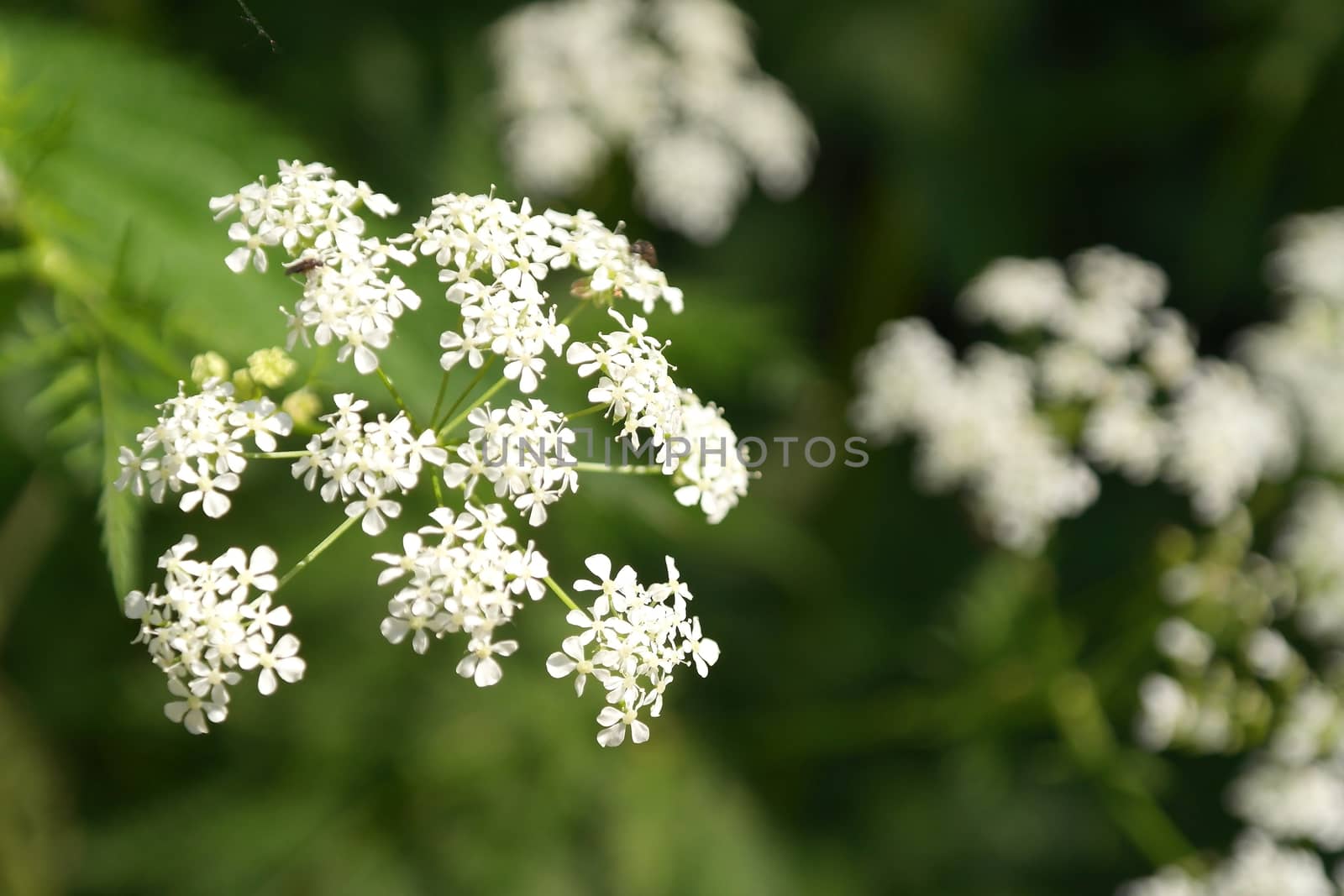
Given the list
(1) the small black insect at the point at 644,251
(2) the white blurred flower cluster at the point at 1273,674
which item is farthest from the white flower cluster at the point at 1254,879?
(1) the small black insect at the point at 644,251

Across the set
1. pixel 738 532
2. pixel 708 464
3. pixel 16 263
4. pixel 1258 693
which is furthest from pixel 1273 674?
pixel 16 263

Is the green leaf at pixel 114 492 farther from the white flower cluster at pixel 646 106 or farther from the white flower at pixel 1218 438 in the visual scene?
the white flower at pixel 1218 438

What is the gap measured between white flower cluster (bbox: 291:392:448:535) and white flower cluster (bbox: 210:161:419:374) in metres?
0.07

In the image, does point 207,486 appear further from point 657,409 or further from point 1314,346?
point 1314,346

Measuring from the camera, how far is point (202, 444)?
4.23ft

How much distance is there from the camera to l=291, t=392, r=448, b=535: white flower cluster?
4.25ft

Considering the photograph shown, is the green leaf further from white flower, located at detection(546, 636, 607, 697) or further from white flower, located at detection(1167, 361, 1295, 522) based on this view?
white flower, located at detection(1167, 361, 1295, 522)

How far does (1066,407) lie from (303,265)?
83.3 inches

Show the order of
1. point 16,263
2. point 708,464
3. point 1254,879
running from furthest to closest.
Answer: point 1254,879 < point 16,263 < point 708,464

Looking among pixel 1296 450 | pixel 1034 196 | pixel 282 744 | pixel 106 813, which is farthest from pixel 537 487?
pixel 1034 196

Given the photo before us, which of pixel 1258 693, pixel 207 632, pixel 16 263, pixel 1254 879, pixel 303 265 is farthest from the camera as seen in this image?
pixel 1258 693

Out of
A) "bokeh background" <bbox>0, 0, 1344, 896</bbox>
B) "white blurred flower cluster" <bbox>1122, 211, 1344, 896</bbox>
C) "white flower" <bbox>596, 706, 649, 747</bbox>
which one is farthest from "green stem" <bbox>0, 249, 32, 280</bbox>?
"white blurred flower cluster" <bbox>1122, 211, 1344, 896</bbox>

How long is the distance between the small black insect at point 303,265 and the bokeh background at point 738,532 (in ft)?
1.50

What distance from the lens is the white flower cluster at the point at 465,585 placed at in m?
1.25
